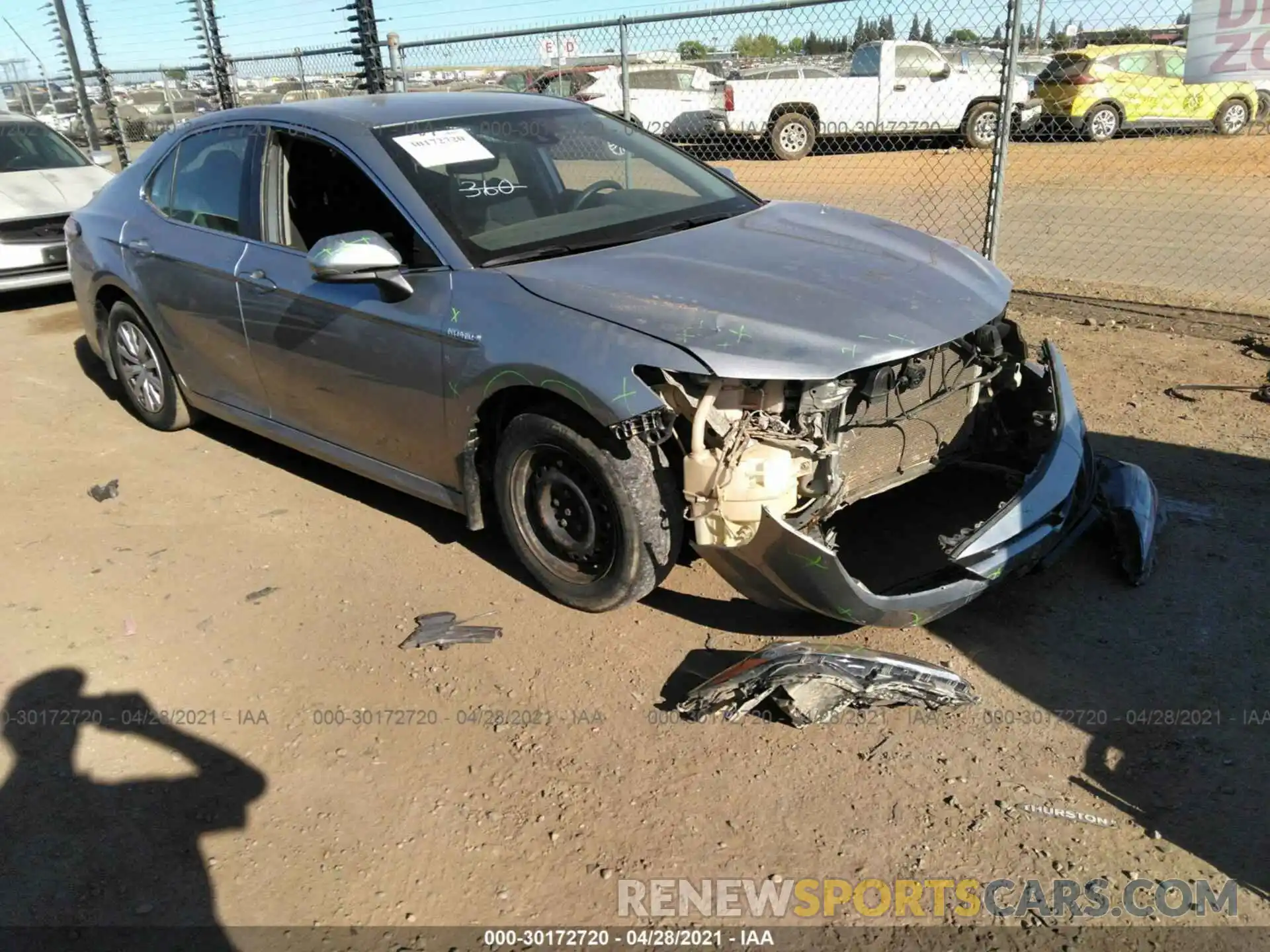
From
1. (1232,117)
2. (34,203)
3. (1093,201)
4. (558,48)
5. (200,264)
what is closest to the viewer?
(200,264)

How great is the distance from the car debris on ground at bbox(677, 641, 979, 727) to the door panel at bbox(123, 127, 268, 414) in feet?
8.92

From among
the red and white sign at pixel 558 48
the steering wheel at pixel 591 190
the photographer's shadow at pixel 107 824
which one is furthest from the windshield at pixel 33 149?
the photographer's shadow at pixel 107 824

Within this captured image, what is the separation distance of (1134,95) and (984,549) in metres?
15.1

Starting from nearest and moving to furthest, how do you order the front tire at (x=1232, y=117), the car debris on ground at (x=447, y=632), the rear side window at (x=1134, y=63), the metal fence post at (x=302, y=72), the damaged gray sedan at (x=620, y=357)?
the damaged gray sedan at (x=620, y=357), the car debris on ground at (x=447, y=632), the metal fence post at (x=302, y=72), the front tire at (x=1232, y=117), the rear side window at (x=1134, y=63)

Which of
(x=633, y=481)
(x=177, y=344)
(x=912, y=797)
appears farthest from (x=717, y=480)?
(x=177, y=344)

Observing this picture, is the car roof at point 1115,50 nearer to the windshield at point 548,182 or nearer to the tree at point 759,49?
the tree at point 759,49

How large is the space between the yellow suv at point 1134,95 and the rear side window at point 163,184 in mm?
13303

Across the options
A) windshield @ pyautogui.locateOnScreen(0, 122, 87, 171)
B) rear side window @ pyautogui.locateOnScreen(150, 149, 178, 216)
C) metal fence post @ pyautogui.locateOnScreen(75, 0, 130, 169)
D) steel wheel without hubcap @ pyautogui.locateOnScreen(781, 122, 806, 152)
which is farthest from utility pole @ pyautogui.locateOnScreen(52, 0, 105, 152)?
rear side window @ pyautogui.locateOnScreen(150, 149, 178, 216)

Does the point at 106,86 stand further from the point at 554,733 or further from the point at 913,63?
the point at 554,733

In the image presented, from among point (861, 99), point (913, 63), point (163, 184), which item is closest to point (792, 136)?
point (861, 99)

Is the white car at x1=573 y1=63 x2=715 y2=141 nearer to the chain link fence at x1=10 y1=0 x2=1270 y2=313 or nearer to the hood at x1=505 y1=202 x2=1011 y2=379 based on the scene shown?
the chain link fence at x1=10 y1=0 x2=1270 y2=313

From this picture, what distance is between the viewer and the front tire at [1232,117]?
1453cm

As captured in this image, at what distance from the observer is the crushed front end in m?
3.12

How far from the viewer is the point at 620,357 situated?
124 inches
